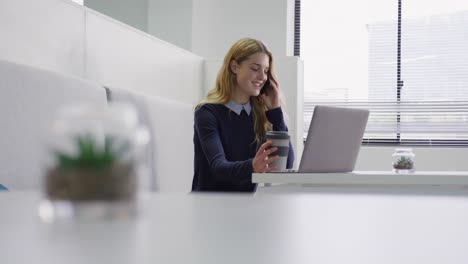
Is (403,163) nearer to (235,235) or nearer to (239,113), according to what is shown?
(239,113)

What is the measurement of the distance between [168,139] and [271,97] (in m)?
0.66

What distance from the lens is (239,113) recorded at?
91.4 inches

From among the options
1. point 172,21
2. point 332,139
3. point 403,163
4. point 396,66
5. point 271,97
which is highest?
Answer: point 172,21

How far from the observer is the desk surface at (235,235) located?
0.18 metres

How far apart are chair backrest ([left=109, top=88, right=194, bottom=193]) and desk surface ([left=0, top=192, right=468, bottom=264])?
2.01m

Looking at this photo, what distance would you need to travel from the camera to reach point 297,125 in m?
4.06

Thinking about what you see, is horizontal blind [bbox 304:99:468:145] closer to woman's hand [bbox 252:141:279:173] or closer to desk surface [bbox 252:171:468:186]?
desk surface [bbox 252:171:468:186]

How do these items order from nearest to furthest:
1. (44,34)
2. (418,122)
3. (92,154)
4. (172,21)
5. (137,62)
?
(92,154) < (44,34) < (137,62) < (172,21) < (418,122)

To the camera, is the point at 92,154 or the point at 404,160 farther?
the point at 404,160

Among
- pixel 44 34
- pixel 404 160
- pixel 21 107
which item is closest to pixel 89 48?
pixel 44 34

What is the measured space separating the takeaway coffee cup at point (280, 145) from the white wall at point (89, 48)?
87 centimetres

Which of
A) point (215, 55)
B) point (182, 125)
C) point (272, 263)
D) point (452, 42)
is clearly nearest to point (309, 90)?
point (215, 55)

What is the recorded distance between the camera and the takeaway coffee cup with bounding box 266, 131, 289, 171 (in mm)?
1521

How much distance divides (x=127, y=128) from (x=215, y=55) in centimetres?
467
